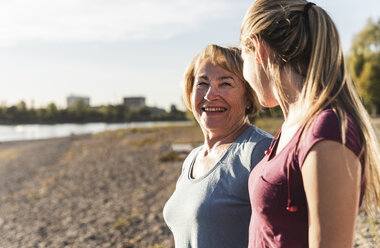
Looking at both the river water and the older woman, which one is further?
the river water

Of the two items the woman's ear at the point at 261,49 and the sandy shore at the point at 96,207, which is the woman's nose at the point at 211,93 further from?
the sandy shore at the point at 96,207

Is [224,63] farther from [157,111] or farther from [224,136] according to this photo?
[157,111]

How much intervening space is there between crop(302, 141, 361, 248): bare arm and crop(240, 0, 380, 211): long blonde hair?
95mm

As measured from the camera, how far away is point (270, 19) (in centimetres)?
129

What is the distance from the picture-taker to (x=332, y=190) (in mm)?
992

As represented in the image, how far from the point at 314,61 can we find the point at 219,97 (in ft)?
3.59

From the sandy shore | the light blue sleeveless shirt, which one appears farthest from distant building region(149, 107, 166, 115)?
the light blue sleeveless shirt

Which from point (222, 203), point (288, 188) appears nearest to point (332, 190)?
point (288, 188)

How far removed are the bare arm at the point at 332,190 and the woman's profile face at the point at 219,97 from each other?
1222 mm

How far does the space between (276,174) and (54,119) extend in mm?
120269

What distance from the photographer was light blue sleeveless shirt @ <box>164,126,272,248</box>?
1831 mm

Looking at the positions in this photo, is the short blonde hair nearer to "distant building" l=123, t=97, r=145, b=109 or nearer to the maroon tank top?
the maroon tank top

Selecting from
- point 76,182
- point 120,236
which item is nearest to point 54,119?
point 76,182

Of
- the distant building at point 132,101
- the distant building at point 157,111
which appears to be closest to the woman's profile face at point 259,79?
the distant building at point 157,111
